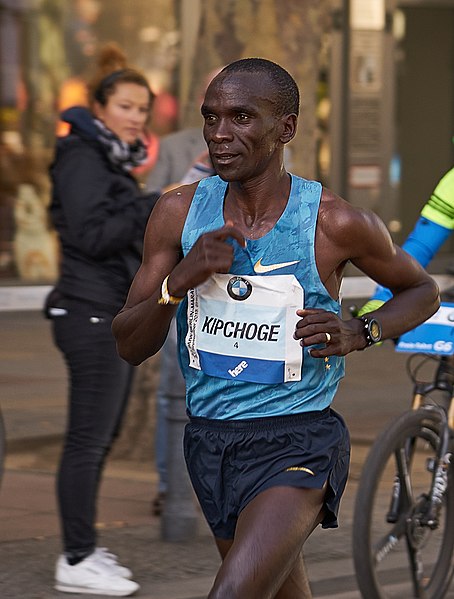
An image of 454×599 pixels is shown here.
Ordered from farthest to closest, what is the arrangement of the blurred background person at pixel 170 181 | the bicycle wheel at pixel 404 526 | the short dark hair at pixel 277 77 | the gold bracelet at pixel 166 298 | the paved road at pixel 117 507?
the blurred background person at pixel 170 181
the paved road at pixel 117 507
the bicycle wheel at pixel 404 526
the short dark hair at pixel 277 77
the gold bracelet at pixel 166 298

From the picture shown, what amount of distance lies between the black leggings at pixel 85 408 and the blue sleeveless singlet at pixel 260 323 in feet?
6.20

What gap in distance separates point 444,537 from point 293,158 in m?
3.49

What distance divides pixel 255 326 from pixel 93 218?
6.70ft

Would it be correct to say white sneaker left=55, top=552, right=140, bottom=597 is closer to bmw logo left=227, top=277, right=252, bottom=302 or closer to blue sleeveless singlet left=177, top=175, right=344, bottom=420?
blue sleeveless singlet left=177, top=175, right=344, bottom=420

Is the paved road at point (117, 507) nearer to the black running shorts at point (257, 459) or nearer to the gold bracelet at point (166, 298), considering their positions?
the black running shorts at point (257, 459)

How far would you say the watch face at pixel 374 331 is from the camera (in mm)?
3973

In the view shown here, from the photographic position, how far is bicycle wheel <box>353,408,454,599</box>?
5629 millimetres

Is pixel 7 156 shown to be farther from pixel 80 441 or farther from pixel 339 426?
pixel 339 426

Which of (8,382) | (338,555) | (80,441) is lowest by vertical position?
(8,382)

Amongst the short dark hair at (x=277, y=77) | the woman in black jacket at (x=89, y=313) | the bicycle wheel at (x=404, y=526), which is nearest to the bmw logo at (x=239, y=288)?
the short dark hair at (x=277, y=77)

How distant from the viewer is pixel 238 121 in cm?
385

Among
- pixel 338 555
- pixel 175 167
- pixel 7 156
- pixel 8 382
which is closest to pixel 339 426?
pixel 338 555

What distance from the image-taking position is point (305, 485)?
390 centimetres

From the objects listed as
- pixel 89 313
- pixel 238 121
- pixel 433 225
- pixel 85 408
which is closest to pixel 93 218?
pixel 89 313
